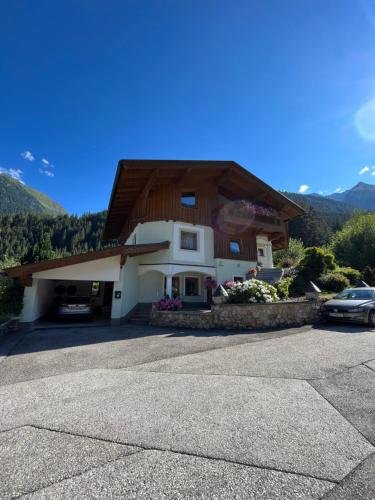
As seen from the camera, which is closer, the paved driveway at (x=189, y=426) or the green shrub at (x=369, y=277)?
the paved driveway at (x=189, y=426)

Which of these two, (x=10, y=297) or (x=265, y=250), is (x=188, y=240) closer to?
(x=10, y=297)

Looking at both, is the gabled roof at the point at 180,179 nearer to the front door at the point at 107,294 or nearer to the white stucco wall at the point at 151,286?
the white stucco wall at the point at 151,286

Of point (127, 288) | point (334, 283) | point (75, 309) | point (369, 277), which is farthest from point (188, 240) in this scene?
point (369, 277)

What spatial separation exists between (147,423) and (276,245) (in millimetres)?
23807

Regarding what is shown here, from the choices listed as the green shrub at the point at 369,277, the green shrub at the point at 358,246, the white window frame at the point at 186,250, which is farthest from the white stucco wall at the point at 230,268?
the green shrub at the point at 358,246

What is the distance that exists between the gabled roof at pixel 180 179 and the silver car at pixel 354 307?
9460 millimetres

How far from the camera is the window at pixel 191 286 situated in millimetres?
15438

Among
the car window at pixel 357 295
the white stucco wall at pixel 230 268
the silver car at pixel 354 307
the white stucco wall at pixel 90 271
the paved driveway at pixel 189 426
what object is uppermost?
the white stucco wall at pixel 230 268

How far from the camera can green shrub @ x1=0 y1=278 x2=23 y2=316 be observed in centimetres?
969

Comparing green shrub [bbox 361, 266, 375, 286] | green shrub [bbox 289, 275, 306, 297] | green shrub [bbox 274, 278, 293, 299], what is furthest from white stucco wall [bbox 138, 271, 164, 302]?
green shrub [bbox 361, 266, 375, 286]

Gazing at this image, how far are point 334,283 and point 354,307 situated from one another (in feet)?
21.1

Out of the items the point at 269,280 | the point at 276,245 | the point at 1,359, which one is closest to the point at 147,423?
the point at 1,359

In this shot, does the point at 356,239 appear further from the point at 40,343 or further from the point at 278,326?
the point at 40,343

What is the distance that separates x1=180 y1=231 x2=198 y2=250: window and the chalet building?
0.06m
